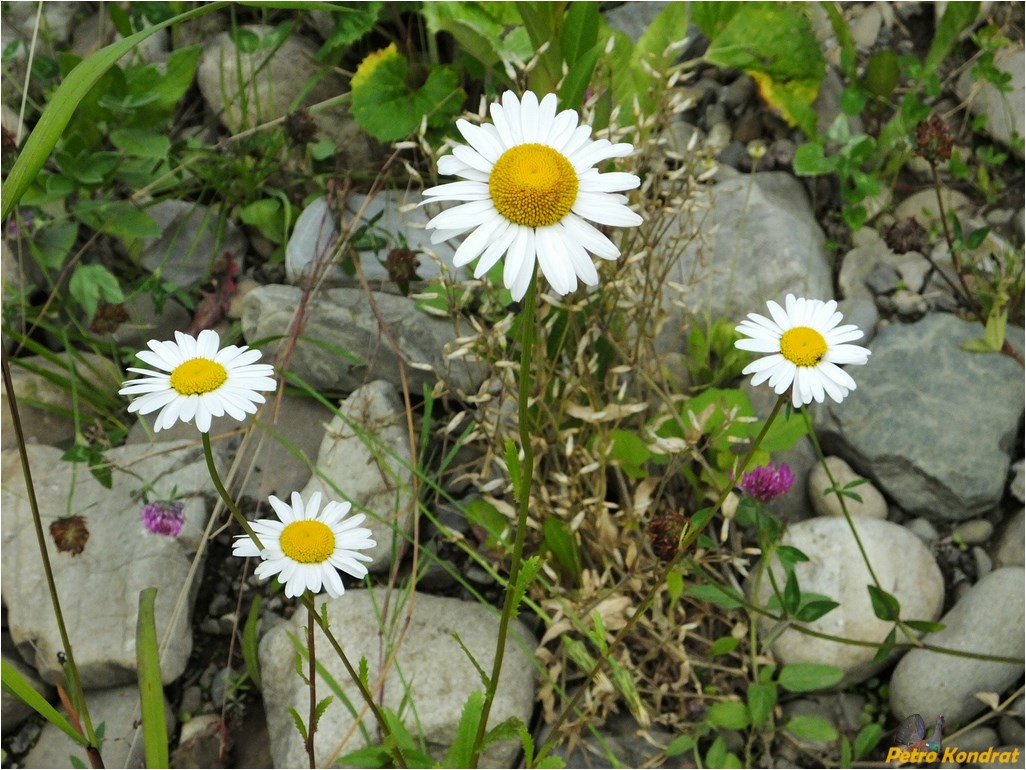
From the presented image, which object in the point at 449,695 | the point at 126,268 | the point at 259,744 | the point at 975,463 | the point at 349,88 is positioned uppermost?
the point at 349,88

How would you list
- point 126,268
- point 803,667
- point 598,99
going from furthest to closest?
1. point 126,268
2. point 598,99
3. point 803,667

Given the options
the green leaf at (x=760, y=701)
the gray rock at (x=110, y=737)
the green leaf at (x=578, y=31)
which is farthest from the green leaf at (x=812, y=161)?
the gray rock at (x=110, y=737)

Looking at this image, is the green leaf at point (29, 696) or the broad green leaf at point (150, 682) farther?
the broad green leaf at point (150, 682)

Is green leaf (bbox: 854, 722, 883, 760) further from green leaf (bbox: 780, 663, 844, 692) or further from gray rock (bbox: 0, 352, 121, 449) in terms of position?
gray rock (bbox: 0, 352, 121, 449)

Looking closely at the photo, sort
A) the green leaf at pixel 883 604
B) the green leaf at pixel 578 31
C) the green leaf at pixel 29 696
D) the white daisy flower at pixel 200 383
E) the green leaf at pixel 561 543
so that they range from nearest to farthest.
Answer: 1. the white daisy flower at pixel 200 383
2. the green leaf at pixel 29 696
3. the green leaf at pixel 883 604
4. the green leaf at pixel 561 543
5. the green leaf at pixel 578 31

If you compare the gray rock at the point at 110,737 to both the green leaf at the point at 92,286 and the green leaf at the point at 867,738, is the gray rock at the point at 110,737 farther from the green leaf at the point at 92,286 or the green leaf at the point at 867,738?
the green leaf at the point at 867,738

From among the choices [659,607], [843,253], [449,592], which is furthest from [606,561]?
[843,253]

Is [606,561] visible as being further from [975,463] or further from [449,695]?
[975,463]

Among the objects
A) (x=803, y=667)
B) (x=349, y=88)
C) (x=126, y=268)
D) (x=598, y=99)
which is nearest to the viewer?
(x=803, y=667)
